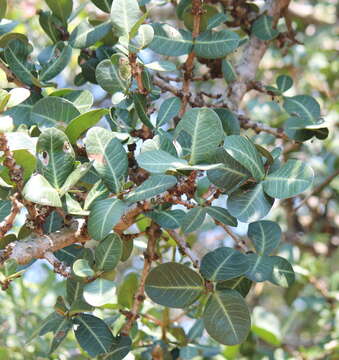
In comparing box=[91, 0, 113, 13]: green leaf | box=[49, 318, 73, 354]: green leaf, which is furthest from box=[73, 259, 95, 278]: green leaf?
box=[91, 0, 113, 13]: green leaf

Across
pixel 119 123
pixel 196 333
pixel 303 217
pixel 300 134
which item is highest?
pixel 119 123

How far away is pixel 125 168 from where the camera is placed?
72 cm

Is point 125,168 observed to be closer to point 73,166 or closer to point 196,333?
point 73,166

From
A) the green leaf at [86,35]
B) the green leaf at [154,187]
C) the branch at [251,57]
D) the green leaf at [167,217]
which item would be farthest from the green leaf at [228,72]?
the green leaf at [154,187]

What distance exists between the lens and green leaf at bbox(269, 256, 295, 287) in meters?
0.80

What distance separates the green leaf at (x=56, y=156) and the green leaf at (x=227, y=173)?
17 cm

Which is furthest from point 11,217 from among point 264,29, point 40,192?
point 264,29

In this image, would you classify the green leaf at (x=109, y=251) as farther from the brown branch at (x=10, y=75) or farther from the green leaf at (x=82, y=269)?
the brown branch at (x=10, y=75)

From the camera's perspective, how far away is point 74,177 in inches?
26.9

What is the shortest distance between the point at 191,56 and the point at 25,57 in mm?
266

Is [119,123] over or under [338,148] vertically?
over

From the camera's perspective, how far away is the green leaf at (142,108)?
79 centimetres

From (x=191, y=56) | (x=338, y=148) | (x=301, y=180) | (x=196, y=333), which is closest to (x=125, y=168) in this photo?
(x=301, y=180)

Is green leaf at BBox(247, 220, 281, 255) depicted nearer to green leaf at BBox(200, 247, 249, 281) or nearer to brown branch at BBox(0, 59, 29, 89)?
green leaf at BBox(200, 247, 249, 281)
